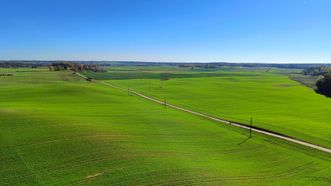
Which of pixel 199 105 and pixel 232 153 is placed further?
pixel 199 105

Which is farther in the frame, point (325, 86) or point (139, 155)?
point (325, 86)

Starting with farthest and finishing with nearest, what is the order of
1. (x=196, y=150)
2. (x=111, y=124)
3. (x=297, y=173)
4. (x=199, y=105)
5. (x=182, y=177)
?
(x=199, y=105), (x=111, y=124), (x=196, y=150), (x=297, y=173), (x=182, y=177)

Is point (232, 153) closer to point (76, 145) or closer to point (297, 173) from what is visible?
point (297, 173)

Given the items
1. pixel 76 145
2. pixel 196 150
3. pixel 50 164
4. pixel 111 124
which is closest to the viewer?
pixel 50 164

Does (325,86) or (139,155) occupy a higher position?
(325,86)

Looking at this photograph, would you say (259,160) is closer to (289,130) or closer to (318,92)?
(289,130)

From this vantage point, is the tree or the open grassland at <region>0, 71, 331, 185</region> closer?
the open grassland at <region>0, 71, 331, 185</region>

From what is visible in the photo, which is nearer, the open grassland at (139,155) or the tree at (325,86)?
the open grassland at (139,155)

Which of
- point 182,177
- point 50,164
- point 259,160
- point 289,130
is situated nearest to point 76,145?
point 50,164
